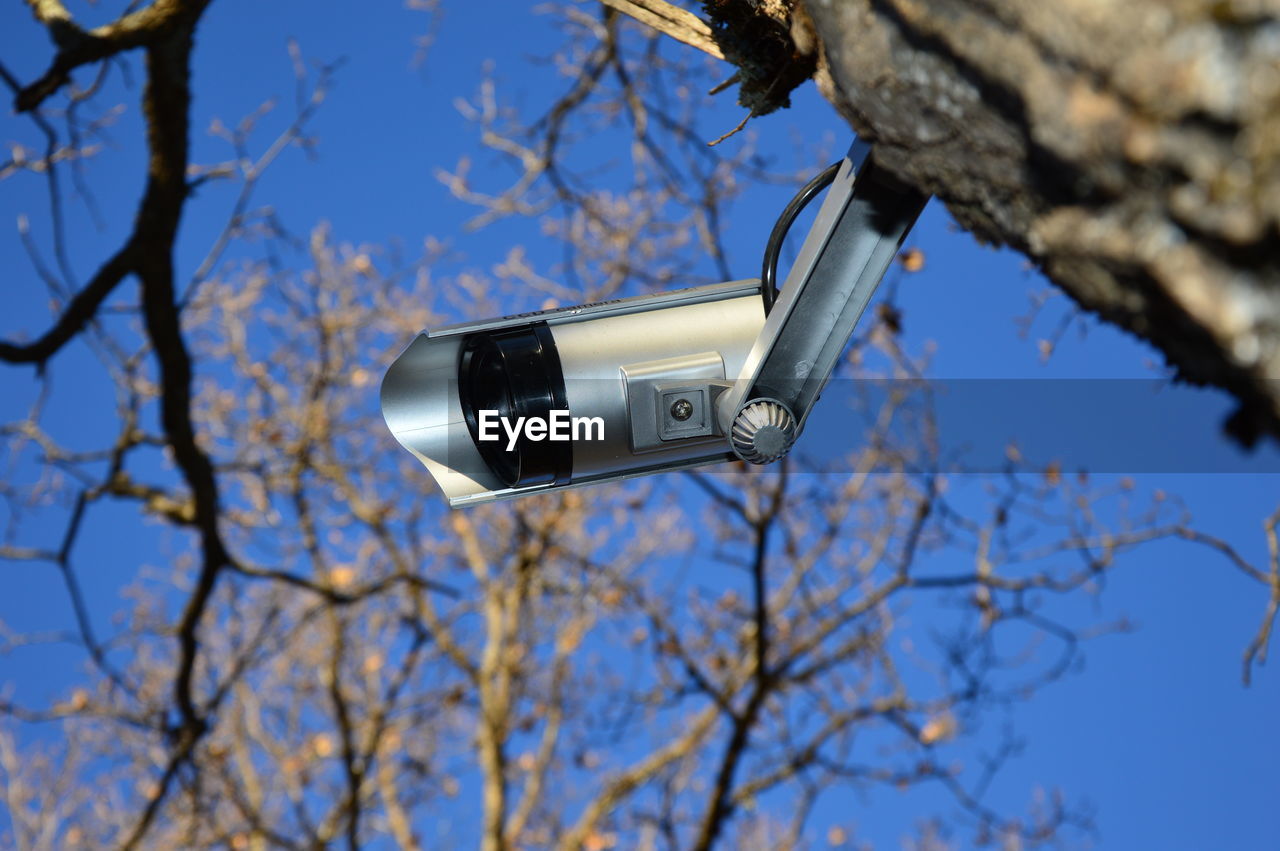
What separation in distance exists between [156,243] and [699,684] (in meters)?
3.43

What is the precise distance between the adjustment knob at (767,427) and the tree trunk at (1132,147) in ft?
1.78

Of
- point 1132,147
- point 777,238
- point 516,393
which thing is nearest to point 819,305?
point 777,238

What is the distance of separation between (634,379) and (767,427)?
0.23m

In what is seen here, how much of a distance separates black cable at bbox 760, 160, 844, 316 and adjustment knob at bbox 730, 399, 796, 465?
0.17 meters

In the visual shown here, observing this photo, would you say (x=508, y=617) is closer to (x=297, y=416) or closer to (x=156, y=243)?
(x=297, y=416)

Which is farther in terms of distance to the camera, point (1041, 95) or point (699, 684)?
point (699, 684)

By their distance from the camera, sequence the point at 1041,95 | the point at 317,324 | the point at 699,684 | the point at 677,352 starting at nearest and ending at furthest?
the point at 1041,95 → the point at 677,352 → the point at 699,684 → the point at 317,324

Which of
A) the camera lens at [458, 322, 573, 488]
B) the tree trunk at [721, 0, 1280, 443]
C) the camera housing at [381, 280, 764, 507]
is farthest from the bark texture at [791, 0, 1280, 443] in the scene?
the camera lens at [458, 322, 573, 488]

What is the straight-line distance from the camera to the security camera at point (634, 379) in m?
1.53

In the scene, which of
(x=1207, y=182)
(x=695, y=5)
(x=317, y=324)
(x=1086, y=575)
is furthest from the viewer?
(x=317, y=324)

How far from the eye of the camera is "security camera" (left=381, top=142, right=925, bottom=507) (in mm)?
1532

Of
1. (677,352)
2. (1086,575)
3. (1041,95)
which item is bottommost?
(1041,95)

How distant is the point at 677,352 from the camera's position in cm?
166

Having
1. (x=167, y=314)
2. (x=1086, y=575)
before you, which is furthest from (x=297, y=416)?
(x=1086, y=575)
